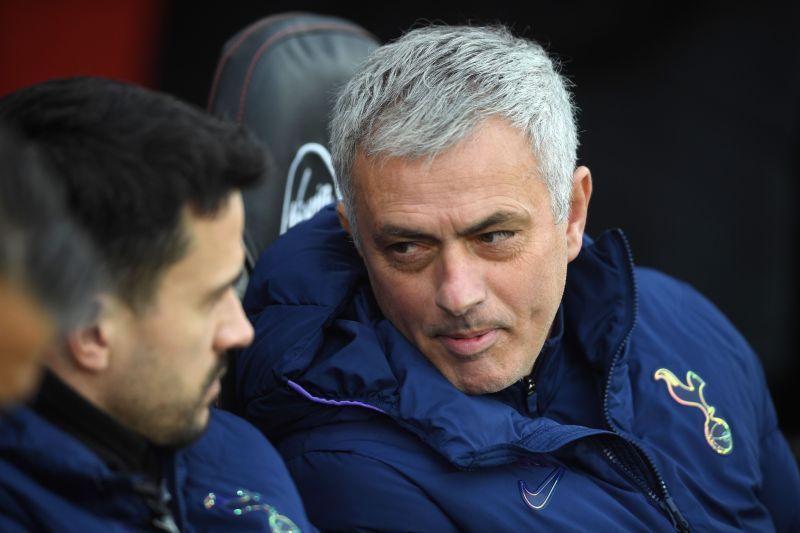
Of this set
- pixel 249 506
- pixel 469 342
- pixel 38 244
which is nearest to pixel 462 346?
pixel 469 342

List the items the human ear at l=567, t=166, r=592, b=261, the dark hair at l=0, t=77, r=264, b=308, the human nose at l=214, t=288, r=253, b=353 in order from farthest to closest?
the human ear at l=567, t=166, r=592, b=261 → the human nose at l=214, t=288, r=253, b=353 → the dark hair at l=0, t=77, r=264, b=308

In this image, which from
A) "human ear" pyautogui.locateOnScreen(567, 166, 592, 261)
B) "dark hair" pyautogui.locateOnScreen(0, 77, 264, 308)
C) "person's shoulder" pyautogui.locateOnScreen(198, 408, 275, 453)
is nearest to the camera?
"dark hair" pyautogui.locateOnScreen(0, 77, 264, 308)

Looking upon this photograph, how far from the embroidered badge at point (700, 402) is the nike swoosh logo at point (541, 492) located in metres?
0.34

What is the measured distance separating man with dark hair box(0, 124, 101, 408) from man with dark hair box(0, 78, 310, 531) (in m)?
0.27

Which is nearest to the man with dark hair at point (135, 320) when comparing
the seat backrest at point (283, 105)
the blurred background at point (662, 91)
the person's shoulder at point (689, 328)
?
the seat backrest at point (283, 105)

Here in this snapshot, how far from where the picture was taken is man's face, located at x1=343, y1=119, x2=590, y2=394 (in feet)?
5.64

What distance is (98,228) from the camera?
1229mm

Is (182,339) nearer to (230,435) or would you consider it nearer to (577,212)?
(230,435)

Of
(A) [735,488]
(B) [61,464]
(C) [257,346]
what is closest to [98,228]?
(B) [61,464]

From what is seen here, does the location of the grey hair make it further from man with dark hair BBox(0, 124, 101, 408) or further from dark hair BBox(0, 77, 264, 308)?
man with dark hair BBox(0, 124, 101, 408)

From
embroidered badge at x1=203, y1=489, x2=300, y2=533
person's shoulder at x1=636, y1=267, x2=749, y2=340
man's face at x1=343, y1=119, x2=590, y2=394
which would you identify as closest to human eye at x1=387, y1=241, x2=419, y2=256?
man's face at x1=343, y1=119, x2=590, y2=394

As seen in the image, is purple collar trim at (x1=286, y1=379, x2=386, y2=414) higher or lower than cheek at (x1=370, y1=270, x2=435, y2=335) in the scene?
lower

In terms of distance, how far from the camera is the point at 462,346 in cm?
177

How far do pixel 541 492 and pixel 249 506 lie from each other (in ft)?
1.60
